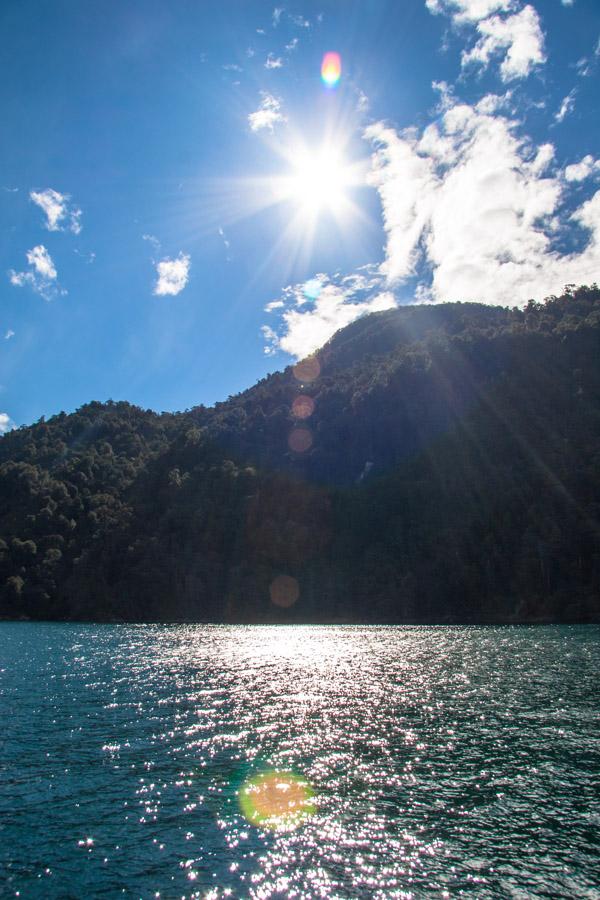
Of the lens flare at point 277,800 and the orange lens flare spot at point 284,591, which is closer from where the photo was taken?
the lens flare at point 277,800

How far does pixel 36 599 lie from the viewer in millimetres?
181625

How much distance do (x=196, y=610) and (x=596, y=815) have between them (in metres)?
169

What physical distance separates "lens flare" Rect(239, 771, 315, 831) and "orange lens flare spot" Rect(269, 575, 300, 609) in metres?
152

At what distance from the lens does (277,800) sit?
2561 centimetres

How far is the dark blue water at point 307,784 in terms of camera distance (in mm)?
19281

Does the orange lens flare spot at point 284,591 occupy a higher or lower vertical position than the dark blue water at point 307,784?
higher

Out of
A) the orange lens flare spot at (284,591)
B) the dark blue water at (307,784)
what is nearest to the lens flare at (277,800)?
the dark blue water at (307,784)

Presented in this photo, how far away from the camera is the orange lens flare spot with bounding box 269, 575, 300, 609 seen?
178250mm

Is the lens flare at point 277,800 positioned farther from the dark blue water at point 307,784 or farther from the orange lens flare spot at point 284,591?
the orange lens flare spot at point 284,591

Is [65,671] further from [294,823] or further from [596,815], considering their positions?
[596,815]

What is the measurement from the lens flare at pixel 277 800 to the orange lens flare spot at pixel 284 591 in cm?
15205

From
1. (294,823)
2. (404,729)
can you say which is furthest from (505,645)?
(294,823)

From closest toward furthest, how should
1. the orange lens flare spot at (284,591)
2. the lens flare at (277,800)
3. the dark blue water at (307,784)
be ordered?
the dark blue water at (307,784)
the lens flare at (277,800)
the orange lens flare spot at (284,591)

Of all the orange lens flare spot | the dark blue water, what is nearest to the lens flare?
the dark blue water
